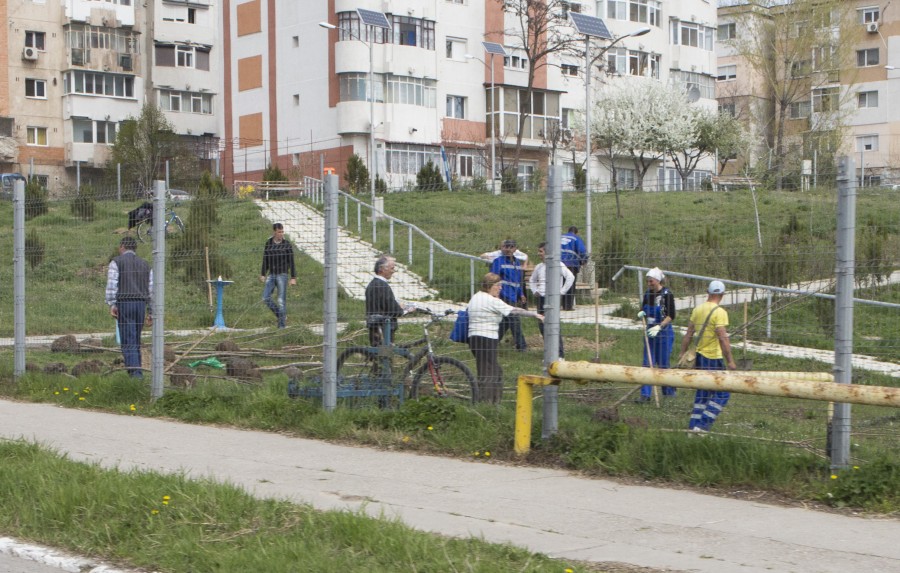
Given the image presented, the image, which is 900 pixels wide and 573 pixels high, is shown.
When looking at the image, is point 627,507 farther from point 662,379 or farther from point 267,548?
point 267,548

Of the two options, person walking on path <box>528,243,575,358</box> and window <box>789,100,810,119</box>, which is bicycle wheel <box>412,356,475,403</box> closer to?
person walking on path <box>528,243,575,358</box>

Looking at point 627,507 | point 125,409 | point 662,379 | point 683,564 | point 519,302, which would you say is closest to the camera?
point 683,564

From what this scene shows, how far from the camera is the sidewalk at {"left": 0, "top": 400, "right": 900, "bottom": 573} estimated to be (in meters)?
6.09

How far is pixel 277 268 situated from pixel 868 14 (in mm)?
70006

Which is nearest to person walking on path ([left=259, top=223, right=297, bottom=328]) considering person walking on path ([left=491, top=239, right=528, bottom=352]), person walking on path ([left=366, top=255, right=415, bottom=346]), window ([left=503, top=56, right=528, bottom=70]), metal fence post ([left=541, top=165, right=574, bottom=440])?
person walking on path ([left=366, top=255, right=415, bottom=346])

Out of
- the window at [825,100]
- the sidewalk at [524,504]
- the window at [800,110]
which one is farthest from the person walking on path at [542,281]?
the window at [800,110]

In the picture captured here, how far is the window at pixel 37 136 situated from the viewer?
62812 millimetres

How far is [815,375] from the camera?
8383 millimetres

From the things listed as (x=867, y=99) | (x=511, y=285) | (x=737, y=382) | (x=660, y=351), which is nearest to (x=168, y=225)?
(x=511, y=285)

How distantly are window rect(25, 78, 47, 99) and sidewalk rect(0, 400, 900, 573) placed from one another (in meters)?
56.7

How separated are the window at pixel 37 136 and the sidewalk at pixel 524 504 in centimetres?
5633

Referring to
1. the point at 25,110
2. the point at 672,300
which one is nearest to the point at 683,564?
the point at 672,300

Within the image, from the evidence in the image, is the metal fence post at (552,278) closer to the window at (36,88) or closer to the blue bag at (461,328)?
the blue bag at (461,328)

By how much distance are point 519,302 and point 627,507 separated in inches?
144
